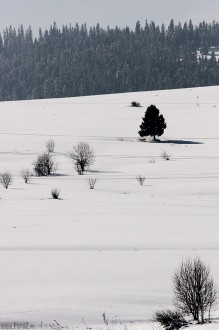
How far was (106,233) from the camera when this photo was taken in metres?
15.6

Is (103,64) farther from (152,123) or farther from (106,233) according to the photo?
(106,233)

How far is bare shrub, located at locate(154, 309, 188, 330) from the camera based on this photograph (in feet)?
27.7

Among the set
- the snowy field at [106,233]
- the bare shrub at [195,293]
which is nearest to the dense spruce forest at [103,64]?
the snowy field at [106,233]

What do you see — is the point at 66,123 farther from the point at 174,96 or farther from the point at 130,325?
the point at 130,325

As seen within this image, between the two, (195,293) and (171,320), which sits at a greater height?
(195,293)

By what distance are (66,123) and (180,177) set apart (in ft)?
102

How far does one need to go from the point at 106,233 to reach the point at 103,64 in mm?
147978

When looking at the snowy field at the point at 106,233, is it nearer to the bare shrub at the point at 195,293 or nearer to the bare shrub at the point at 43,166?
the bare shrub at the point at 195,293

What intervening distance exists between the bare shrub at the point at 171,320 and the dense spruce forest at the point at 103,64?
138693mm

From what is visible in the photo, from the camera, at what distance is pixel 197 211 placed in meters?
19.6

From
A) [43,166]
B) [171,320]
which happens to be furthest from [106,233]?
[43,166]

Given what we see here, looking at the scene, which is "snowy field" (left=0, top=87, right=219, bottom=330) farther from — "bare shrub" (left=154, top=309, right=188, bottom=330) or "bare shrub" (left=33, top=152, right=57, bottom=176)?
"bare shrub" (left=33, top=152, right=57, bottom=176)

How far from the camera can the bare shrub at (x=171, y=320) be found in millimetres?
8453

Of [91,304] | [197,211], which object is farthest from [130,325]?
[197,211]
